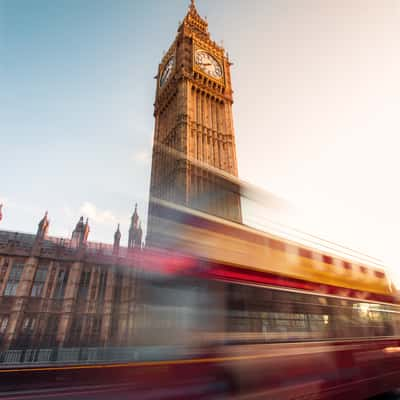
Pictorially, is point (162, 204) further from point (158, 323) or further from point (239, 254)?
point (158, 323)

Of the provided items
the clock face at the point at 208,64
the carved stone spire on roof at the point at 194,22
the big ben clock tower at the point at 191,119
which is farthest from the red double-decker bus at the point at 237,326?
the carved stone spire on roof at the point at 194,22

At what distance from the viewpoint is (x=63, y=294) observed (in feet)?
76.5

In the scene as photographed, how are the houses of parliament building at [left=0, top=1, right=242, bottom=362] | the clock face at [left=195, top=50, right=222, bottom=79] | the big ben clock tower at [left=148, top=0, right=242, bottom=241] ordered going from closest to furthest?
the houses of parliament building at [left=0, top=1, right=242, bottom=362]
the big ben clock tower at [left=148, top=0, right=242, bottom=241]
the clock face at [left=195, top=50, right=222, bottom=79]

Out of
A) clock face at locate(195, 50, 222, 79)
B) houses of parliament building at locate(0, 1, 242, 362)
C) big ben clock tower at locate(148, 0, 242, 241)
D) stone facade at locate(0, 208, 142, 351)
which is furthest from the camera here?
clock face at locate(195, 50, 222, 79)

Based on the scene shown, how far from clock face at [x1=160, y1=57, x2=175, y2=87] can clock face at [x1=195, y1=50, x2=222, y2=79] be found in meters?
3.20

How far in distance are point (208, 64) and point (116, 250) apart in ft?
79.9

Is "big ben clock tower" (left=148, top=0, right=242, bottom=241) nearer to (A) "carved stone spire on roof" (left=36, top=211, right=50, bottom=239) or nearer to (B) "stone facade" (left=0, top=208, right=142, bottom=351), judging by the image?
(B) "stone facade" (left=0, top=208, right=142, bottom=351)

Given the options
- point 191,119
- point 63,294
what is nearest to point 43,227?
point 63,294

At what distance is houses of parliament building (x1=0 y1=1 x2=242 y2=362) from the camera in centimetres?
2127

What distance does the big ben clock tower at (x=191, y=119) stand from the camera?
74.5 feet

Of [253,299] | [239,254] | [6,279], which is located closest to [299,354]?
[253,299]

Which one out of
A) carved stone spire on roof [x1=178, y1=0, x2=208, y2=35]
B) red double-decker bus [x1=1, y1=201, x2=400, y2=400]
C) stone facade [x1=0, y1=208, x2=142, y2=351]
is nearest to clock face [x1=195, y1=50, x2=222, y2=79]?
carved stone spire on roof [x1=178, y1=0, x2=208, y2=35]

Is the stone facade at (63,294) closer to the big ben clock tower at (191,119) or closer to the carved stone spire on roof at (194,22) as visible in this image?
the big ben clock tower at (191,119)

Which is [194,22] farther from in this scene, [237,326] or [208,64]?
[237,326]
